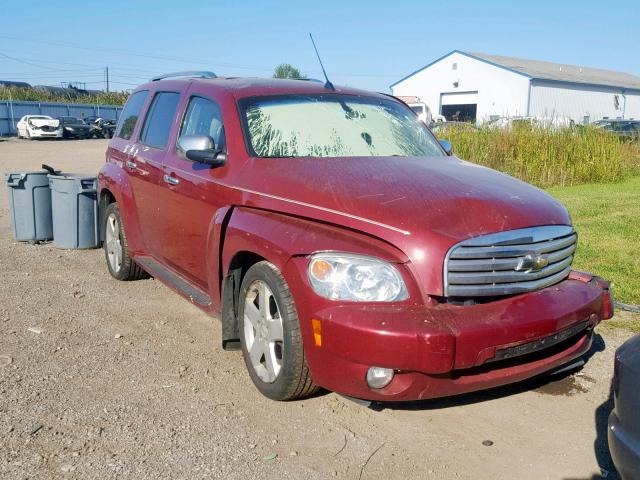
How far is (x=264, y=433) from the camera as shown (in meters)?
3.59

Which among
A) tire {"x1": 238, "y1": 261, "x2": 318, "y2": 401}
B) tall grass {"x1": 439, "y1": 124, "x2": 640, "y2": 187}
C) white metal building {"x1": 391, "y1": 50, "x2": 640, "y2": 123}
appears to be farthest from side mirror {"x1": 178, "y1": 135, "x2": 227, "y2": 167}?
white metal building {"x1": 391, "y1": 50, "x2": 640, "y2": 123}

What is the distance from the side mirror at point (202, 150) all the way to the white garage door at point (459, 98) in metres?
48.4

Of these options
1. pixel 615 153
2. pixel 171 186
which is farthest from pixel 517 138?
pixel 171 186

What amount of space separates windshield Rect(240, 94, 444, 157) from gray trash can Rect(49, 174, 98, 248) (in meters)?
3.99

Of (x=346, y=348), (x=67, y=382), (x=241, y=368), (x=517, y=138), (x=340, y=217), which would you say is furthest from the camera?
(x=517, y=138)

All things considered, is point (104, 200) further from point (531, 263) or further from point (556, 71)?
point (556, 71)

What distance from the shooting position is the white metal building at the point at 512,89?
153 feet

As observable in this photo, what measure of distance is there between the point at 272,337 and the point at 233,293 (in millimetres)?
563

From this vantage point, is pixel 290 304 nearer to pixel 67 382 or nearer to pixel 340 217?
pixel 340 217

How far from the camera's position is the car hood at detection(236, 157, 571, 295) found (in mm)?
3320

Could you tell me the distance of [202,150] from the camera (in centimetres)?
→ 444

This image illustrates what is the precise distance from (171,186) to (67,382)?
1622mm

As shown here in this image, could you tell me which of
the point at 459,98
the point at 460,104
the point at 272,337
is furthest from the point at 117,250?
the point at 459,98

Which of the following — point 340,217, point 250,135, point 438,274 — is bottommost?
point 438,274
